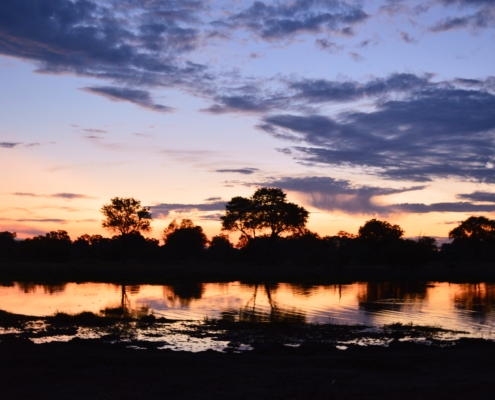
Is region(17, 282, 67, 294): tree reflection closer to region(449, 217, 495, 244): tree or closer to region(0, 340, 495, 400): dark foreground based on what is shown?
region(0, 340, 495, 400): dark foreground

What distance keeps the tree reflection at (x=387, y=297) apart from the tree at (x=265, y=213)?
127ft

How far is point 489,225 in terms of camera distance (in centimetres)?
11000

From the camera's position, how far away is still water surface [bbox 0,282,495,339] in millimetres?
29047

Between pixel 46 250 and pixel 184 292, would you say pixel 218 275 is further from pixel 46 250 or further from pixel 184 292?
pixel 46 250

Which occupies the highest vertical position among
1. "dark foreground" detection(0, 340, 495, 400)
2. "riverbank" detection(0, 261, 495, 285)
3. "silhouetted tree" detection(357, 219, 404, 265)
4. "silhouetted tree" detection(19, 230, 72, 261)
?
"silhouetted tree" detection(357, 219, 404, 265)

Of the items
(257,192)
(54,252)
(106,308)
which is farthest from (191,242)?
(106,308)

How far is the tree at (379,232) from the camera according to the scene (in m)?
100

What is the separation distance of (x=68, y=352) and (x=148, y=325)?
7727 millimetres

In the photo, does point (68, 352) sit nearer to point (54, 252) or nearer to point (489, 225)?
point (54, 252)

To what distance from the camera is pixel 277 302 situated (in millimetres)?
37438

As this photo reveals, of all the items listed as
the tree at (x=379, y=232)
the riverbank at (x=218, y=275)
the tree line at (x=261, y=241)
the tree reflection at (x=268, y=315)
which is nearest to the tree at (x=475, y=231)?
the tree line at (x=261, y=241)

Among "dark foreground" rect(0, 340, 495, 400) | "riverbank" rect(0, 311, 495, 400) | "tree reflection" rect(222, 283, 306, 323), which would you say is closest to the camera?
"dark foreground" rect(0, 340, 495, 400)

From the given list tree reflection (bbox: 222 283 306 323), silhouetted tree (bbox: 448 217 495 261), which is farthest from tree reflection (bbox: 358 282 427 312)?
silhouetted tree (bbox: 448 217 495 261)

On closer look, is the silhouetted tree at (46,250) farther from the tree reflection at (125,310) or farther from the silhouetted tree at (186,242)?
the tree reflection at (125,310)
